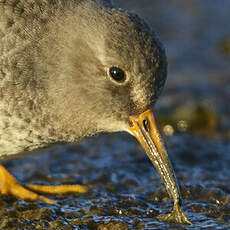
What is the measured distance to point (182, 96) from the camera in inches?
435

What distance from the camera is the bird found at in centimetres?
647

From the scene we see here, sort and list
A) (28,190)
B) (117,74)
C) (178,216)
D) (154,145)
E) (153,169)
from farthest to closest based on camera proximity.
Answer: (153,169) → (28,190) → (154,145) → (178,216) → (117,74)

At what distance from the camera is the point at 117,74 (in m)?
6.48

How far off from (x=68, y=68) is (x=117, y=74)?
1.87 ft

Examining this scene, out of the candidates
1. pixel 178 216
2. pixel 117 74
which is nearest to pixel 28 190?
pixel 178 216

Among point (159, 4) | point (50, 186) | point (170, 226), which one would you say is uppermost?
point (159, 4)

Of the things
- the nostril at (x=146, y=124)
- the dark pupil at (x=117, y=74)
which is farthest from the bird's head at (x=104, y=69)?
the nostril at (x=146, y=124)

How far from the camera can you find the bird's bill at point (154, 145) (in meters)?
6.87

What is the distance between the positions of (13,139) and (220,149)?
386 centimetres

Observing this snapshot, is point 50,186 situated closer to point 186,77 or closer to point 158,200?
point 158,200

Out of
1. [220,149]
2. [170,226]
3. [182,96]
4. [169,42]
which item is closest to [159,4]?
[169,42]

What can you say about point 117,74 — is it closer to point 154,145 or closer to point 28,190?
point 154,145

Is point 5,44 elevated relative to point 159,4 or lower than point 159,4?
lower

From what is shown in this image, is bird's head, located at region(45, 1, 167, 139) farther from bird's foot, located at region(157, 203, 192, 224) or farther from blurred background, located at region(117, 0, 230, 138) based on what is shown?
blurred background, located at region(117, 0, 230, 138)
